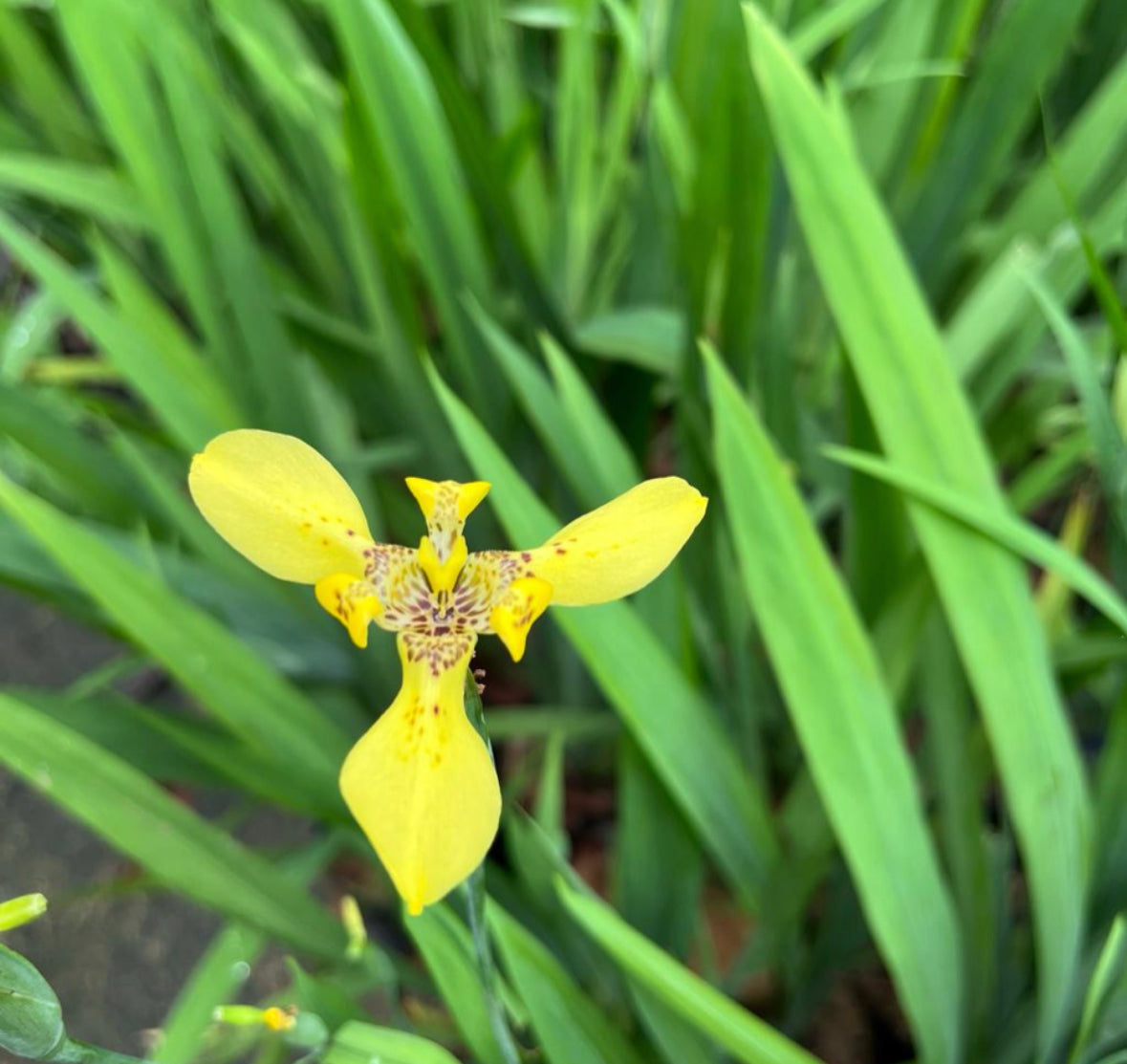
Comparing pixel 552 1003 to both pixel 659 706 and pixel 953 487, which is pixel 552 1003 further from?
pixel 953 487

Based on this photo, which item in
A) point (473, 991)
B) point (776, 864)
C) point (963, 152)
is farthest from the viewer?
point (963, 152)

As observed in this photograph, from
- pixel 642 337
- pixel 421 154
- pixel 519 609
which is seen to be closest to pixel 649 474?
pixel 642 337

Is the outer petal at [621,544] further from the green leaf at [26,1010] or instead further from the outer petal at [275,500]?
the green leaf at [26,1010]

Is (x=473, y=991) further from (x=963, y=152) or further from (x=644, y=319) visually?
(x=963, y=152)

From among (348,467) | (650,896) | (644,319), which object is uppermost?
(644,319)

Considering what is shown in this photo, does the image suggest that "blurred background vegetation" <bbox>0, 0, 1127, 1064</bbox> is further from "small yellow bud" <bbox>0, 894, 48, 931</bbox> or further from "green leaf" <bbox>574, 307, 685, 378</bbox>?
"small yellow bud" <bbox>0, 894, 48, 931</bbox>

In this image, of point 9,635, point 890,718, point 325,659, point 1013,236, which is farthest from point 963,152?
point 9,635

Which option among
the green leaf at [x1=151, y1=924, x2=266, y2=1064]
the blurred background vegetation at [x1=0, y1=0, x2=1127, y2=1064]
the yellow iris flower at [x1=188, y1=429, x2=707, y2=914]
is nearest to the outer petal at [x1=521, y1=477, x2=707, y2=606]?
the yellow iris flower at [x1=188, y1=429, x2=707, y2=914]
